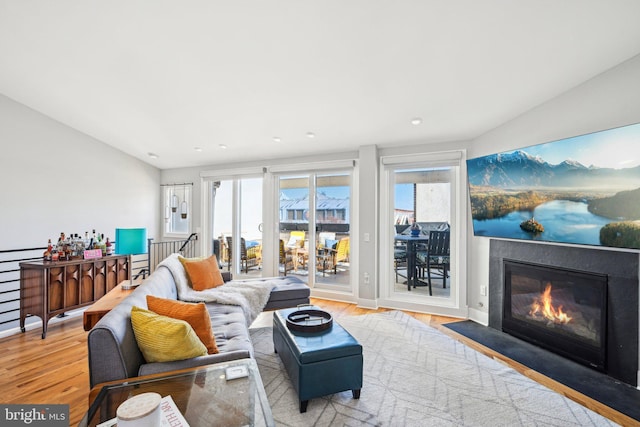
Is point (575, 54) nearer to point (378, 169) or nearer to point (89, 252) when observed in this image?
point (378, 169)

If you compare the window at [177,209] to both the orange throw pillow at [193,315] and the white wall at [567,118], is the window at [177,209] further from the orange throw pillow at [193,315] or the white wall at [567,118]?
the white wall at [567,118]

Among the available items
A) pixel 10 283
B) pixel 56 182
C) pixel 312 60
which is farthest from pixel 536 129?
pixel 10 283

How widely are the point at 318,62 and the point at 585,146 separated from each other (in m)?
2.25

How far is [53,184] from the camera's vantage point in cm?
423

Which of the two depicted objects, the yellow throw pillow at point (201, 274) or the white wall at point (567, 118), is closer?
the white wall at point (567, 118)

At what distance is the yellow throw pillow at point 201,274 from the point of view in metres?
3.23

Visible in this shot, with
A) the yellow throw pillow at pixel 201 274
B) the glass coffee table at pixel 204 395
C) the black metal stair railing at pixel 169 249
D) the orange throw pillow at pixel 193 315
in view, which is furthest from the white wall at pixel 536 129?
the glass coffee table at pixel 204 395

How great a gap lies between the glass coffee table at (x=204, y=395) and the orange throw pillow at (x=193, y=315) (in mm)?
254

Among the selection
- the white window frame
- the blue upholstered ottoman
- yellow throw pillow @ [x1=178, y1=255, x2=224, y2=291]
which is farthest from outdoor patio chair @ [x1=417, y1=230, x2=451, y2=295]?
yellow throw pillow @ [x1=178, y1=255, x2=224, y2=291]

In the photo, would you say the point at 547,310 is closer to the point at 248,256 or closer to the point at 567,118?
the point at 567,118

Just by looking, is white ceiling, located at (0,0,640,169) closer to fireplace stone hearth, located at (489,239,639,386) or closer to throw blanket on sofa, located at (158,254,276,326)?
fireplace stone hearth, located at (489,239,639,386)

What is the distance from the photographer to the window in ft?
19.1

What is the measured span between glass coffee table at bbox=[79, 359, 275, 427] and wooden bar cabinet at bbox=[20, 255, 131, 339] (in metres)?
2.90

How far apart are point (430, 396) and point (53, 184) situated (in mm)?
5509
